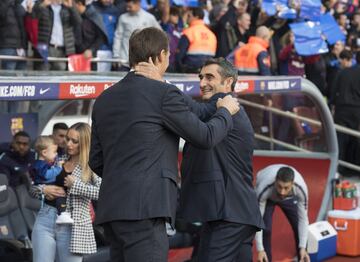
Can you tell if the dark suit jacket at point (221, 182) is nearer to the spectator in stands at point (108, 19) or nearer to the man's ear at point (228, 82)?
the man's ear at point (228, 82)

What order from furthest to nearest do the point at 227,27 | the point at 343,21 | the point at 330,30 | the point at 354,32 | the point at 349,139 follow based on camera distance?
the point at 354,32
the point at 343,21
the point at 330,30
the point at 227,27
the point at 349,139

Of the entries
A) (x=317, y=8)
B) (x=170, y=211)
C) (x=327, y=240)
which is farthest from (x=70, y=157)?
(x=317, y=8)

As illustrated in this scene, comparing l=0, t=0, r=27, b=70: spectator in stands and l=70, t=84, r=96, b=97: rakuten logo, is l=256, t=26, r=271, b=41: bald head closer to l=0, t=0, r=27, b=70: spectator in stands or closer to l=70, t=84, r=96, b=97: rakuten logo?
l=0, t=0, r=27, b=70: spectator in stands

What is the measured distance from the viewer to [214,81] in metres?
5.10

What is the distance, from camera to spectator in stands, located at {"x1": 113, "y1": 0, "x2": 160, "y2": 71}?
36.5ft

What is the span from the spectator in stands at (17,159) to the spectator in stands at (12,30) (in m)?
1.73

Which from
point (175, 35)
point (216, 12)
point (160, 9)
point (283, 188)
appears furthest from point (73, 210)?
point (216, 12)

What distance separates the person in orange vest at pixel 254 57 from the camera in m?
11.8

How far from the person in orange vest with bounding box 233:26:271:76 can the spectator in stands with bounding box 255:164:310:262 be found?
3.96m

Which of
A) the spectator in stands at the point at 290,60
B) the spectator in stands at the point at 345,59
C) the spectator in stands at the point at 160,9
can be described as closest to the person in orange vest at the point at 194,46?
the spectator in stands at the point at 160,9

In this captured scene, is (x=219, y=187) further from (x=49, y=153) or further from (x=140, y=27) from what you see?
(x=140, y=27)

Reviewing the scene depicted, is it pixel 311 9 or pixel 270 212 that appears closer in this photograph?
pixel 270 212

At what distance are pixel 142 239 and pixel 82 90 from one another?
2.39 meters

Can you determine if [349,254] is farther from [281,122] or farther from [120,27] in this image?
[120,27]
